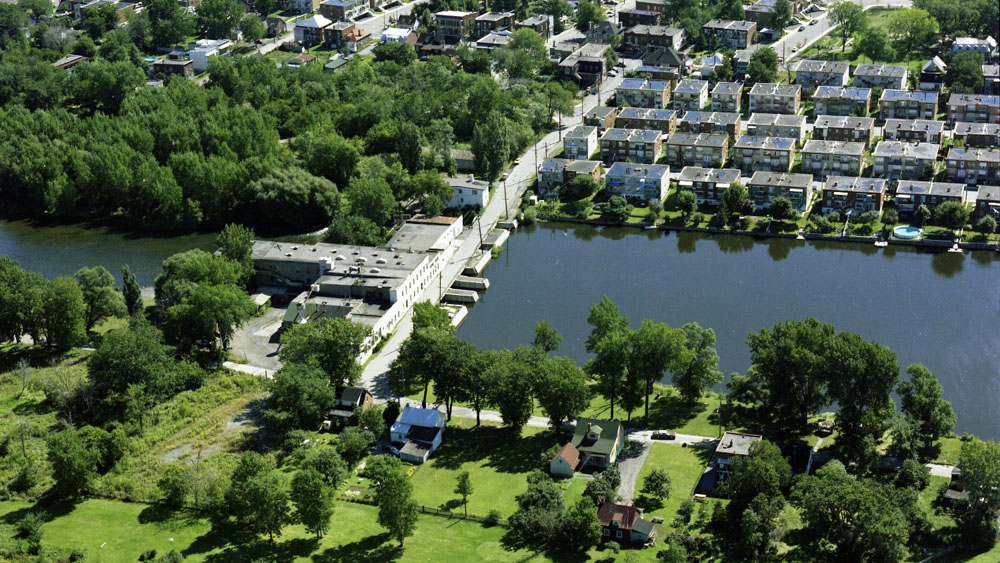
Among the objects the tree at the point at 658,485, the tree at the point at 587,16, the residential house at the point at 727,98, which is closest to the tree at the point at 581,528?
the tree at the point at 658,485

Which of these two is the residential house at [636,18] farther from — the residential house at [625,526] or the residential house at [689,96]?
the residential house at [625,526]

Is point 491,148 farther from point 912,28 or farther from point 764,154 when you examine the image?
point 912,28

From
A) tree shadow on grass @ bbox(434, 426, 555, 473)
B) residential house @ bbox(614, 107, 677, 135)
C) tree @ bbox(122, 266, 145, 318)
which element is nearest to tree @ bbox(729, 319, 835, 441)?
tree shadow on grass @ bbox(434, 426, 555, 473)

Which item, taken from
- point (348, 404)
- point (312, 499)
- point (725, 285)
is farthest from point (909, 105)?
point (312, 499)

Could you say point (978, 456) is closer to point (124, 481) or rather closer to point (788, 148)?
point (124, 481)

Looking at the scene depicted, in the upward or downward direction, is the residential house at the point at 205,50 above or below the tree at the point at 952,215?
above

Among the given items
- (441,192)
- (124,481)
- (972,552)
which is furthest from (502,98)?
(972,552)
